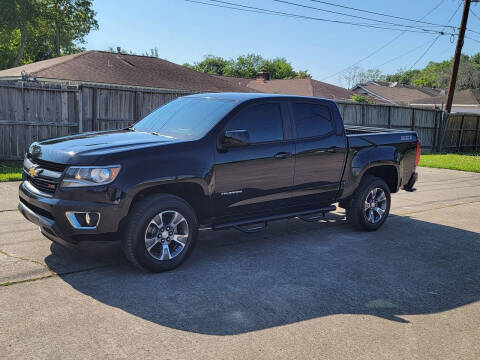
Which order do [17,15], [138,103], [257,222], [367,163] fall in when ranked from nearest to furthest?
[257,222], [367,163], [138,103], [17,15]

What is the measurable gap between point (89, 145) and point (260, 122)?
2.12 meters

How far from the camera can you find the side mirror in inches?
217

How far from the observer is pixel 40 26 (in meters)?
53.6

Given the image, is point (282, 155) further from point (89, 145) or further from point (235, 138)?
point (89, 145)

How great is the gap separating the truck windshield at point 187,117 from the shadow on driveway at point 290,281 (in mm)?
1572

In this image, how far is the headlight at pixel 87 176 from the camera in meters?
4.86

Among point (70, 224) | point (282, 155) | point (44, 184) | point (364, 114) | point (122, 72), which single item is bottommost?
point (70, 224)

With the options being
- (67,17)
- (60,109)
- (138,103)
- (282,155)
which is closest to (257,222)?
(282,155)

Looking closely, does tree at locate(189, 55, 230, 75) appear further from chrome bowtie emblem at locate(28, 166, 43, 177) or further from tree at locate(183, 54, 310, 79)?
chrome bowtie emblem at locate(28, 166, 43, 177)

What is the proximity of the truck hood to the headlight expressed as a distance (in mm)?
86

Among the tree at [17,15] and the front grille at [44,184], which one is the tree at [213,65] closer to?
the tree at [17,15]

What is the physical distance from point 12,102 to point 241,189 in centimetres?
918

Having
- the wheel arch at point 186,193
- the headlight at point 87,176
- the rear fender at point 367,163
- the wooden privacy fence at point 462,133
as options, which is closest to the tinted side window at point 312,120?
the rear fender at point 367,163

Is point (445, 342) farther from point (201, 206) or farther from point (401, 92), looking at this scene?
point (401, 92)
